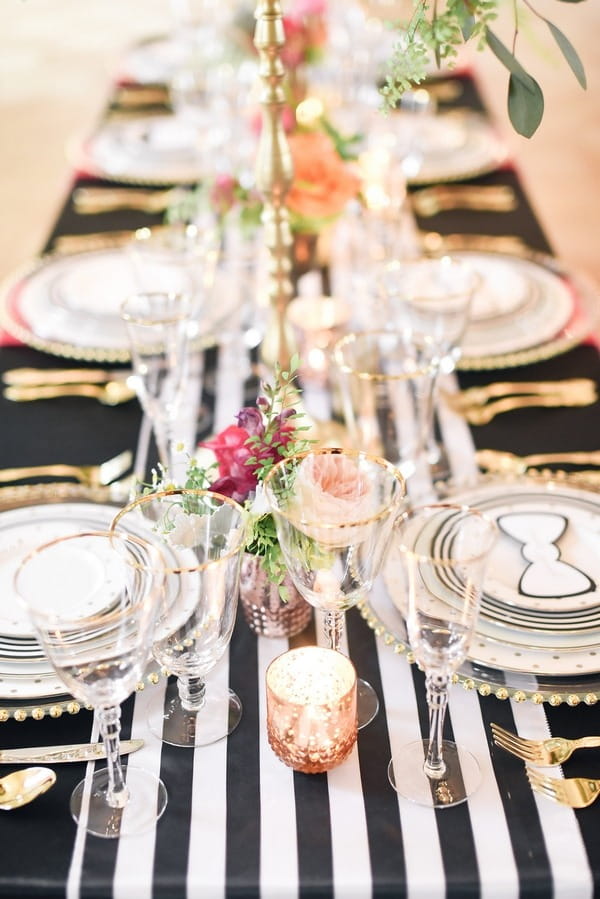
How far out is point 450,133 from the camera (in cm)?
253

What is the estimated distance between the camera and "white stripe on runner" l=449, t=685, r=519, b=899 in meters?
0.85

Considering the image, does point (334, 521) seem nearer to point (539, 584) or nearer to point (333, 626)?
point (333, 626)

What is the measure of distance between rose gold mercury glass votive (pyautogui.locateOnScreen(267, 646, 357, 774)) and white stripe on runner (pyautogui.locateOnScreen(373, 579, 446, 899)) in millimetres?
71

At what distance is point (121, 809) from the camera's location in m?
0.92

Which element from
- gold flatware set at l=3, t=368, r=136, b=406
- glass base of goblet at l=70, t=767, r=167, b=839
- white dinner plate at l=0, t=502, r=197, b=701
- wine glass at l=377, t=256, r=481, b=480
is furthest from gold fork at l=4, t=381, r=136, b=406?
glass base of goblet at l=70, t=767, r=167, b=839

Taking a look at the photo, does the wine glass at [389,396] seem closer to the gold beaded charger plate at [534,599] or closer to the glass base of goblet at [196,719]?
the gold beaded charger plate at [534,599]

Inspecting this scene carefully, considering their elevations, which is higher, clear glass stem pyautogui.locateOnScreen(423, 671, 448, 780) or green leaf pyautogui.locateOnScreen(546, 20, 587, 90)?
green leaf pyautogui.locateOnScreen(546, 20, 587, 90)

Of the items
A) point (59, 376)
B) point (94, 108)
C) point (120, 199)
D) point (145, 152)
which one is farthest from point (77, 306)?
point (94, 108)

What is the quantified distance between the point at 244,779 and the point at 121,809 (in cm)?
12

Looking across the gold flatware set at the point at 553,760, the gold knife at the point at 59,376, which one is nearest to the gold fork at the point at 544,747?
the gold flatware set at the point at 553,760

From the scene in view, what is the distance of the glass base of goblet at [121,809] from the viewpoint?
899 mm

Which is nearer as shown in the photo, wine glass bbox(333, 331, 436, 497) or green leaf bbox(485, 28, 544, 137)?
green leaf bbox(485, 28, 544, 137)

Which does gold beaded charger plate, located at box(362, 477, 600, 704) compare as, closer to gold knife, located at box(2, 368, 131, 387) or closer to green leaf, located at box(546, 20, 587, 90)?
green leaf, located at box(546, 20, 587, 90)

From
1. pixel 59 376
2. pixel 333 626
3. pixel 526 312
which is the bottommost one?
pixel 333 626
